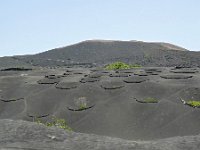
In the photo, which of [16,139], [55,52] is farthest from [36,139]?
[55,52]

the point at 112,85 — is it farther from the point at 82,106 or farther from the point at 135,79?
the point at 82,106

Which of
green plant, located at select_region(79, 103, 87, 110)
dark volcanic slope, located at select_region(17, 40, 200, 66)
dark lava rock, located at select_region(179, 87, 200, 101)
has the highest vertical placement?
dark volcanic slope, located at select_region(17, 40, 200, 66)

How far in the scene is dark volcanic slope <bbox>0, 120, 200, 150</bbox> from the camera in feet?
28.6

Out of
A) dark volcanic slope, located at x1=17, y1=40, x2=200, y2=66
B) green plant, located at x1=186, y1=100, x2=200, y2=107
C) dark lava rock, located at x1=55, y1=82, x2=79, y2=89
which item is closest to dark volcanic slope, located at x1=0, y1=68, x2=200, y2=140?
dark lava rock, located at x1=55, y1=82, x2=79, y2=89

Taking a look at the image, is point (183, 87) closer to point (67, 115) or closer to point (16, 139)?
point (67, 115)

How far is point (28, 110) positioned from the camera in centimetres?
1959

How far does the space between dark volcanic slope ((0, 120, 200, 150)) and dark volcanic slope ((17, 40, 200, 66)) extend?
41705 mm

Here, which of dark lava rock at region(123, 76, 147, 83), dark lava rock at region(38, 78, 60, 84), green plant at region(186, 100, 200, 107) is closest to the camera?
green plant at region(186, 100, 200, 107)

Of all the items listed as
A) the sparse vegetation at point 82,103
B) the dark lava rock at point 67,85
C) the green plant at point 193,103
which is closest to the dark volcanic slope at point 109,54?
the dark lava rock at point 67,85

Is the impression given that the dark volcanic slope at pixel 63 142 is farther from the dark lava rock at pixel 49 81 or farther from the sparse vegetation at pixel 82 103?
the dark lava rock at pixel 49 81

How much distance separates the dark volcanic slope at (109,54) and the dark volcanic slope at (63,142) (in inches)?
1642

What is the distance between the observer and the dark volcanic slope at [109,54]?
5370 centimetres

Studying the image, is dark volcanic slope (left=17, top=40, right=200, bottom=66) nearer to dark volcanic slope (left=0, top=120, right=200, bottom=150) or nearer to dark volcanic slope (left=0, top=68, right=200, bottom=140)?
dark volcanic slope (left=0, top=68, right=200, bottom=140)

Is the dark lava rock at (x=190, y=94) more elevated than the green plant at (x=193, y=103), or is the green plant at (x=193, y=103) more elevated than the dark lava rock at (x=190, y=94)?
the dark lava rock at (x=190, y=94)
